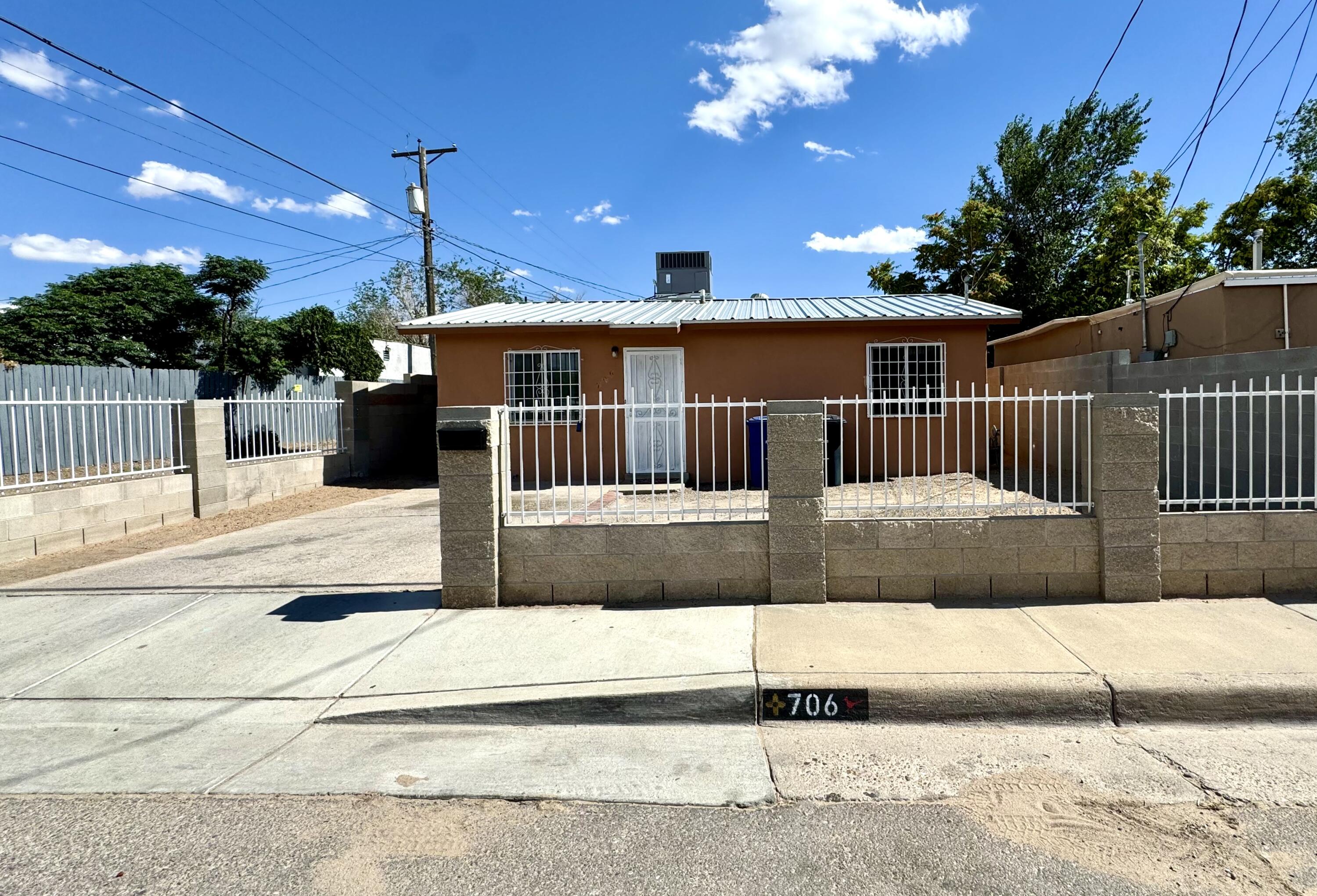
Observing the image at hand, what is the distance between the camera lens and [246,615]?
20.0 ft

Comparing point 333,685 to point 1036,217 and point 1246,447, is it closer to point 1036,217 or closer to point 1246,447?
point 1246,447

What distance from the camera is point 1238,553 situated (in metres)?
5.98

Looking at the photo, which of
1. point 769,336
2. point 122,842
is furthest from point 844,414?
point 122,842

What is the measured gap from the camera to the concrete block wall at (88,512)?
8.12m

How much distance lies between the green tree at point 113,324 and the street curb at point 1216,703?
67.7ft

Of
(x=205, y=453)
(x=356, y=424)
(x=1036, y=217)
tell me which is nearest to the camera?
(x=205, y=453)

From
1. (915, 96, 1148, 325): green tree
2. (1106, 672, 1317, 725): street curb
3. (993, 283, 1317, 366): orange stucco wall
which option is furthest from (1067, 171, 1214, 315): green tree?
(1106, 672, 1317, 725): street curb

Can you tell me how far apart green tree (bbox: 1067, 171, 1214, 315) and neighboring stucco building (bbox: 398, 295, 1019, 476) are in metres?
13.0

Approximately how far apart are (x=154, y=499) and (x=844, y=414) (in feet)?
33.1

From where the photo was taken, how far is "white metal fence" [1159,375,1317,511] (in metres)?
5.95

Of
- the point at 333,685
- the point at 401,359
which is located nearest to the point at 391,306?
the point at 401,359

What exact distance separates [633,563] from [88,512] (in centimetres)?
711

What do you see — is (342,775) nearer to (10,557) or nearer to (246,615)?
(246,615)

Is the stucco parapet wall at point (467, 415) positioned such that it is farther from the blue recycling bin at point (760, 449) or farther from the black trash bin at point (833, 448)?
the black trash bin at point (833, 448)
